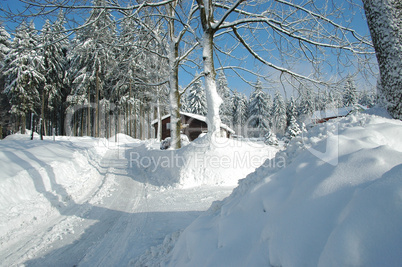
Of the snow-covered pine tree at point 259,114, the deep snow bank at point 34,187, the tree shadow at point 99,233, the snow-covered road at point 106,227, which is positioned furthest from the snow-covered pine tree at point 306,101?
the snow-covered pine tree at point 259,114

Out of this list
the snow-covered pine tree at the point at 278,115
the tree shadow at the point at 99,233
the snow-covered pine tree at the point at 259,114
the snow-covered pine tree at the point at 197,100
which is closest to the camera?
the tree shadow at the point at 99,233

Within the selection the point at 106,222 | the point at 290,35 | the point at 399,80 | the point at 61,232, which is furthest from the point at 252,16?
the point at 61,232

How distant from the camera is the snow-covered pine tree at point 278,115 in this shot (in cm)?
5122

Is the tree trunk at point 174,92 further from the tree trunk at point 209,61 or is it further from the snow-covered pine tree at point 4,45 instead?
the snow-covered pine tree at point 4,45

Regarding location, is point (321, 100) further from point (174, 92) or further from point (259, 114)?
point (259, 114)

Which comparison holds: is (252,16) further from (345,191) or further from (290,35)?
(345,191)

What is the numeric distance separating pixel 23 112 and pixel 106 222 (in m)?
31.1

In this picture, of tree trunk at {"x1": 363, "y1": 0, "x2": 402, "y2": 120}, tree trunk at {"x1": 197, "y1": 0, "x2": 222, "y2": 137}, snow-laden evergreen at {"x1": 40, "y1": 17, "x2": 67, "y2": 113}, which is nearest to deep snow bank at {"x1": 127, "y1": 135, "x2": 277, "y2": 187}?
tree trunk at {"x1": 197, "y1": 0, "x2": 222, "y2": 137}

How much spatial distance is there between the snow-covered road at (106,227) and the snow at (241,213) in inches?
0.8

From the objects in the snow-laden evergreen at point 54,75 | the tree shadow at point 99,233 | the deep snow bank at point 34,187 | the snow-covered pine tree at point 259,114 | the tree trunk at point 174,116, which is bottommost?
the tree shadow at point 99,233

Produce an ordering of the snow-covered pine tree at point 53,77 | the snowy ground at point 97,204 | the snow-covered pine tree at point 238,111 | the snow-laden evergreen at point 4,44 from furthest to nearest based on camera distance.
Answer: the snow-covered pine tree at point 238,111 → the snow-covered pine tree at point 53,77 → the snow-laden evergreen at point 4,44 → the snowy ground at point 97,204

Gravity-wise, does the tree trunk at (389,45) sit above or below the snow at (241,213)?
above

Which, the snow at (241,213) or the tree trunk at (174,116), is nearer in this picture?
the snow at (241,213)

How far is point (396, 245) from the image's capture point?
1042mm
